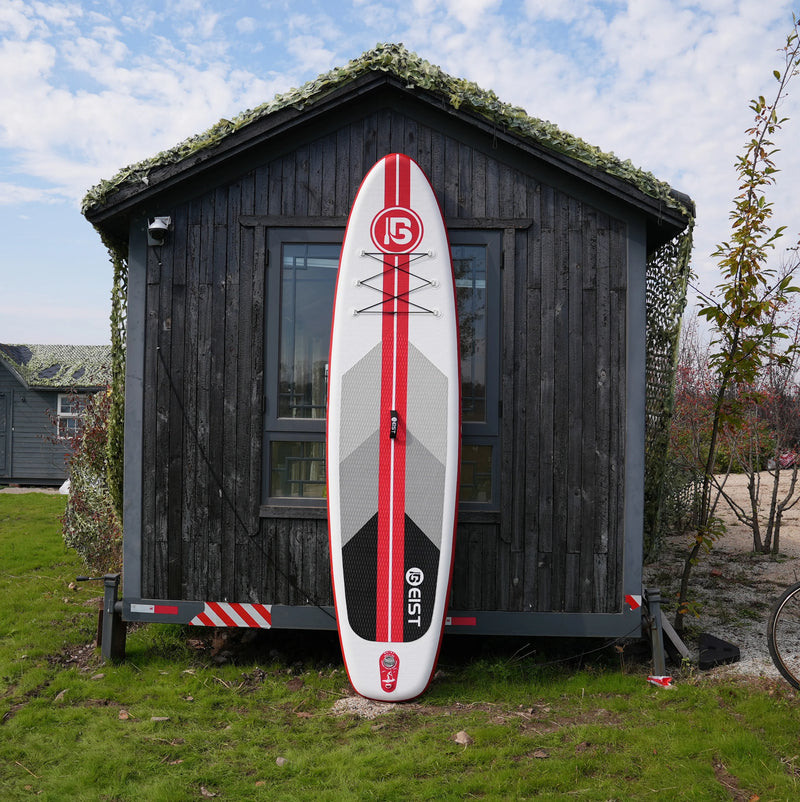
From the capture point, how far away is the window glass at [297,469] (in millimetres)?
4055

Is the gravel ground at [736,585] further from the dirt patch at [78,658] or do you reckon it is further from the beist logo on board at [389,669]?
the dirt patch at [78,658]

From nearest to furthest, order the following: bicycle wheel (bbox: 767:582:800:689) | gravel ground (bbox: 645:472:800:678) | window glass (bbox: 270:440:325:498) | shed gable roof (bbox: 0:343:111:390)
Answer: bicycle wheel (bbox: 767:582:800:689)
window glass (bbox: 270:440:325:498)
gravel ground (bbox: 645:472:800:678)
shed gable roof (bbox: 0:343:111:390)

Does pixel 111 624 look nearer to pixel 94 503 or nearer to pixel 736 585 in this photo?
pixel 94 503

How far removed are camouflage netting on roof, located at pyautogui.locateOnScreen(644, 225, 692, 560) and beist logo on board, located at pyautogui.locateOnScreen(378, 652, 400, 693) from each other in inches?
76.5

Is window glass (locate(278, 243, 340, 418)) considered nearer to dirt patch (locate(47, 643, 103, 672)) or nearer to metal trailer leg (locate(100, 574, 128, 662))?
metal trailer leg (locate(100, 574, 128, 662))

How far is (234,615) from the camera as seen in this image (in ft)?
13.2

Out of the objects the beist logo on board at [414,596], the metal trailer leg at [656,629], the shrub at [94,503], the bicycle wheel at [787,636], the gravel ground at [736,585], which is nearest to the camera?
the bicycle wheel at [787,636]

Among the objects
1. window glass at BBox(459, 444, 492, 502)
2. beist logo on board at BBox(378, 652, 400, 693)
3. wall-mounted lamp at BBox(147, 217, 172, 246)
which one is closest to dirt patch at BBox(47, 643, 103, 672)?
beist logo on board at BBox(378, 652, 400, 693)

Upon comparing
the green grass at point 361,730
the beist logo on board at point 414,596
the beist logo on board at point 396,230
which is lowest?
the green grass at point 361,730

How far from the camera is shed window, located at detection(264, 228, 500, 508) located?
4.01 metres

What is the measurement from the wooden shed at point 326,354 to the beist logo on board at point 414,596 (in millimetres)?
352

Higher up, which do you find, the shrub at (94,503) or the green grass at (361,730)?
the shrub at (94,503)

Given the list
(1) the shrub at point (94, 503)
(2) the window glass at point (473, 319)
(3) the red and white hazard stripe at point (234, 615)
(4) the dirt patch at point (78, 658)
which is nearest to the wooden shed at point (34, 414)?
(1) the shrub at point (94, 503)

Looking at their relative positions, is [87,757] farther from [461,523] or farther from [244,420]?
[461,523]
